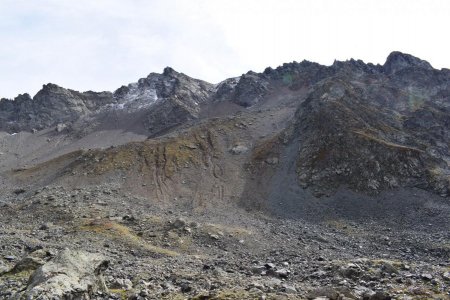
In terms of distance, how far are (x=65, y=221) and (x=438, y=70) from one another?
537ft

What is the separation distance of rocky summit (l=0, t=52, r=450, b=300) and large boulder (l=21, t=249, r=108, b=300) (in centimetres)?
8

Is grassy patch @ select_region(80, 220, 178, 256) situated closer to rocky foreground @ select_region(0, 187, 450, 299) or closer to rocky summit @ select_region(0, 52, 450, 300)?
rocky foreground @ select_region(0, 187, 450, 299)

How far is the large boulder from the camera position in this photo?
19188mm

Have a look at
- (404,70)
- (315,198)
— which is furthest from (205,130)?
(404,70)

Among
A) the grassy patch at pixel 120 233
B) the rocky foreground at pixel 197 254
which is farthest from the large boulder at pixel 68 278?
the grassy patch at pixel 120 233

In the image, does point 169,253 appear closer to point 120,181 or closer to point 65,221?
point 65,221

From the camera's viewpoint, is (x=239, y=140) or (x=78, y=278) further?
(x=239, y=140)

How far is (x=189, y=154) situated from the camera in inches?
4471

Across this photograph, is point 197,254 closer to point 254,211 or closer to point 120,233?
point 120,233

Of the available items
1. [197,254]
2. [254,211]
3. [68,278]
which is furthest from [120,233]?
[68,278]

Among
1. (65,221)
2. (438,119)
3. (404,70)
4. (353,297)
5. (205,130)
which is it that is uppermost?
(404,70)

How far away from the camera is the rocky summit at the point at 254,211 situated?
26.9 m

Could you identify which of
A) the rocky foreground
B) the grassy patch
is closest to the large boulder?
the rocky foreground

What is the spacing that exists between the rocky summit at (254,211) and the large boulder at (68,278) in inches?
3.0
